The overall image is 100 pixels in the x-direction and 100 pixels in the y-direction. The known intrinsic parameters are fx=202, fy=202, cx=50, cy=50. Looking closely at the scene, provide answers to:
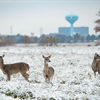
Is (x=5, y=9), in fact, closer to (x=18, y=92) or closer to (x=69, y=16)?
(x=69, y=16)

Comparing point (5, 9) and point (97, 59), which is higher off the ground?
point (5, 9)

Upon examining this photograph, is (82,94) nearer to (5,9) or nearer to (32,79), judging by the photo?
(32,79)

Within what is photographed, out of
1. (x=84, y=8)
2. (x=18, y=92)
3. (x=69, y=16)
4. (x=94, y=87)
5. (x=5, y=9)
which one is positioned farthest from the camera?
(x=84, y=8)

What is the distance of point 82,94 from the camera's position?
617 cm

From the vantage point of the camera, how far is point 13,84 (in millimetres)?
6965

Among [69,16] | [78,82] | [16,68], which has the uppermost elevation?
[69,16]

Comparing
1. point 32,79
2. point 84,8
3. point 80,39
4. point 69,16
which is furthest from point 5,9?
point 32,79

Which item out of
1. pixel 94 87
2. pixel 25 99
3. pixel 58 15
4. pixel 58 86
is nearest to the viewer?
pixel 25 99

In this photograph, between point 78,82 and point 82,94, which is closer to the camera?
point 82,94

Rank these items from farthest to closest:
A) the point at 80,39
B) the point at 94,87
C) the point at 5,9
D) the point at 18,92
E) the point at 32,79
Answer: the point at 5,9
the point at 80,39
the point at 32,79
the point at 94,87
the point at 18,92

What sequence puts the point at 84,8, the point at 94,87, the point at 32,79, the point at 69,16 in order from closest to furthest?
the point at 94,87 < the point at 32,79 < the point at 69,16 < the point at 84,8

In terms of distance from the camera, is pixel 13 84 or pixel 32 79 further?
pixel 32 79

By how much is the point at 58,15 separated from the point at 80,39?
8931 centimetres

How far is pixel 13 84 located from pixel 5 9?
16730cm
